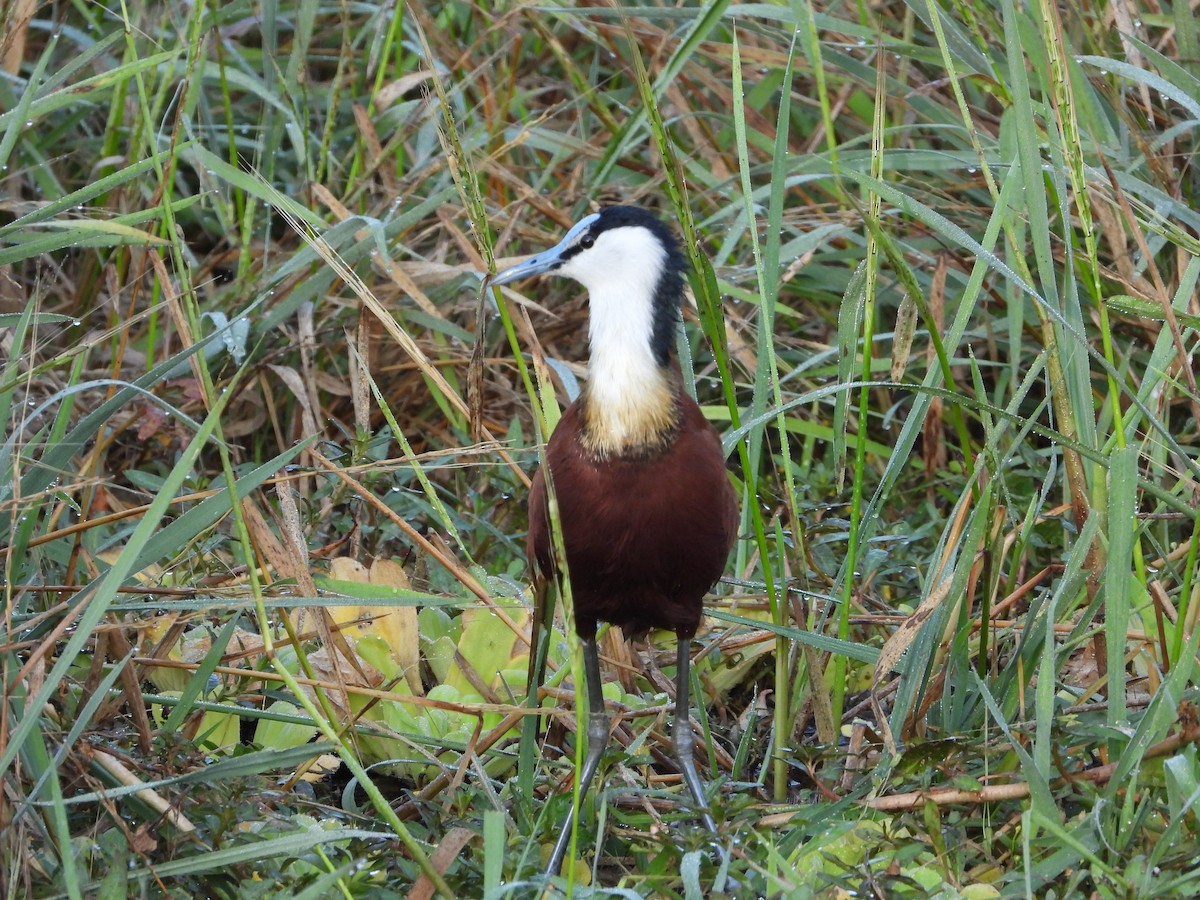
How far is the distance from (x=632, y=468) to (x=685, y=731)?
631mm

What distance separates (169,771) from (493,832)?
757 millimetres

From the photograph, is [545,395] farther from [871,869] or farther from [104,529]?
[104,529]

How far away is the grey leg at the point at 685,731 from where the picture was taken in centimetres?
293

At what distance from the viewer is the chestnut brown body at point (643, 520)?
2768 millimetres

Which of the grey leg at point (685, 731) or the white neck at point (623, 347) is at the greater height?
the white neck at point (623, 347)

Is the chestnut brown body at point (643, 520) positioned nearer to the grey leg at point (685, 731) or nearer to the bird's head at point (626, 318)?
the bird's head at point (626, 318)

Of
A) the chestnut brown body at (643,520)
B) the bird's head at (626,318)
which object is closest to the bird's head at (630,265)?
the bird's head at (626,318)

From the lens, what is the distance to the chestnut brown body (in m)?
2.77

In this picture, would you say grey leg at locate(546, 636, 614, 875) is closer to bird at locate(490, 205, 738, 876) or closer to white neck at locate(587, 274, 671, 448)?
bird at locate(490, 205, 738, 876)

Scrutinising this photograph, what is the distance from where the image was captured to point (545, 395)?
9.87ft

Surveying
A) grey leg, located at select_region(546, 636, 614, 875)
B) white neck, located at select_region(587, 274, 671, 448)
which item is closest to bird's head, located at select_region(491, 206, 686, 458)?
white neck, located at select_region(587, 274, 671, 448)

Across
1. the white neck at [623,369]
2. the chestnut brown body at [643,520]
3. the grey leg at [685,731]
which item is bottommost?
the grey leg at [685,731]

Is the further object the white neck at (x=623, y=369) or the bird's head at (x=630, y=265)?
the bird's head at (x=630, y=265)

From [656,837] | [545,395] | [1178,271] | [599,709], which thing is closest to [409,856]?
[656,837]
